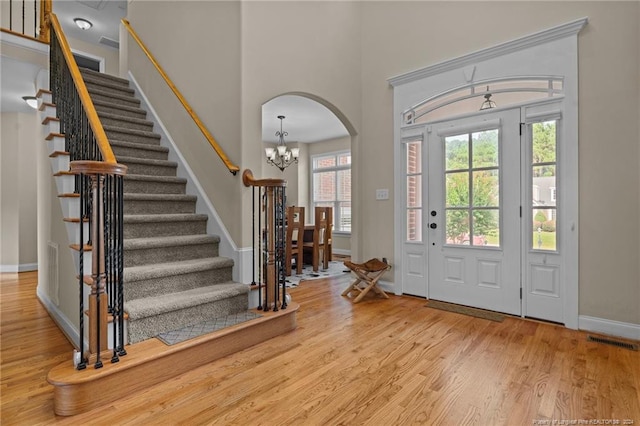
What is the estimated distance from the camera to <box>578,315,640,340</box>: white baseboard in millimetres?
2770

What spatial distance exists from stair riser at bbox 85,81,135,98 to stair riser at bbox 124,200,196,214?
2137mm

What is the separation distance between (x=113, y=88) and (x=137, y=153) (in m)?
1.58

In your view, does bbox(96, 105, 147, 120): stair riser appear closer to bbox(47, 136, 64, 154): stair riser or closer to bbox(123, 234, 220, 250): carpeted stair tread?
bbox(47, 136, 64, 154): stair riser

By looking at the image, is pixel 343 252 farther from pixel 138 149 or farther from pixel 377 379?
pixel 377 379

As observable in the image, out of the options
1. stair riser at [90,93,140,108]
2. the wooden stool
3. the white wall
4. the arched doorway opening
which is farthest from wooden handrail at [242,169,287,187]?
the white wall

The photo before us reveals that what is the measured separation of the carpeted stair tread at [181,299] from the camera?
2.30 metres

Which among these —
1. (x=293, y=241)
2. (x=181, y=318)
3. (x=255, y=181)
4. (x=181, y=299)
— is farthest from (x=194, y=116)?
(x=293, y=241)

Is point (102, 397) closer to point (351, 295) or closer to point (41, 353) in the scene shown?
point (41, 353)

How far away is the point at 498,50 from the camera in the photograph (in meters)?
3.41

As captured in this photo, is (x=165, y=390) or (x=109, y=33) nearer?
(x=165, y=390)

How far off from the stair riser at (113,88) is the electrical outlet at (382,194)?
371cm

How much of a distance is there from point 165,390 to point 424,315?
2.40 metres

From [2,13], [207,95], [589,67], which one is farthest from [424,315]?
[2,13]

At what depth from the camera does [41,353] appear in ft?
8.29
